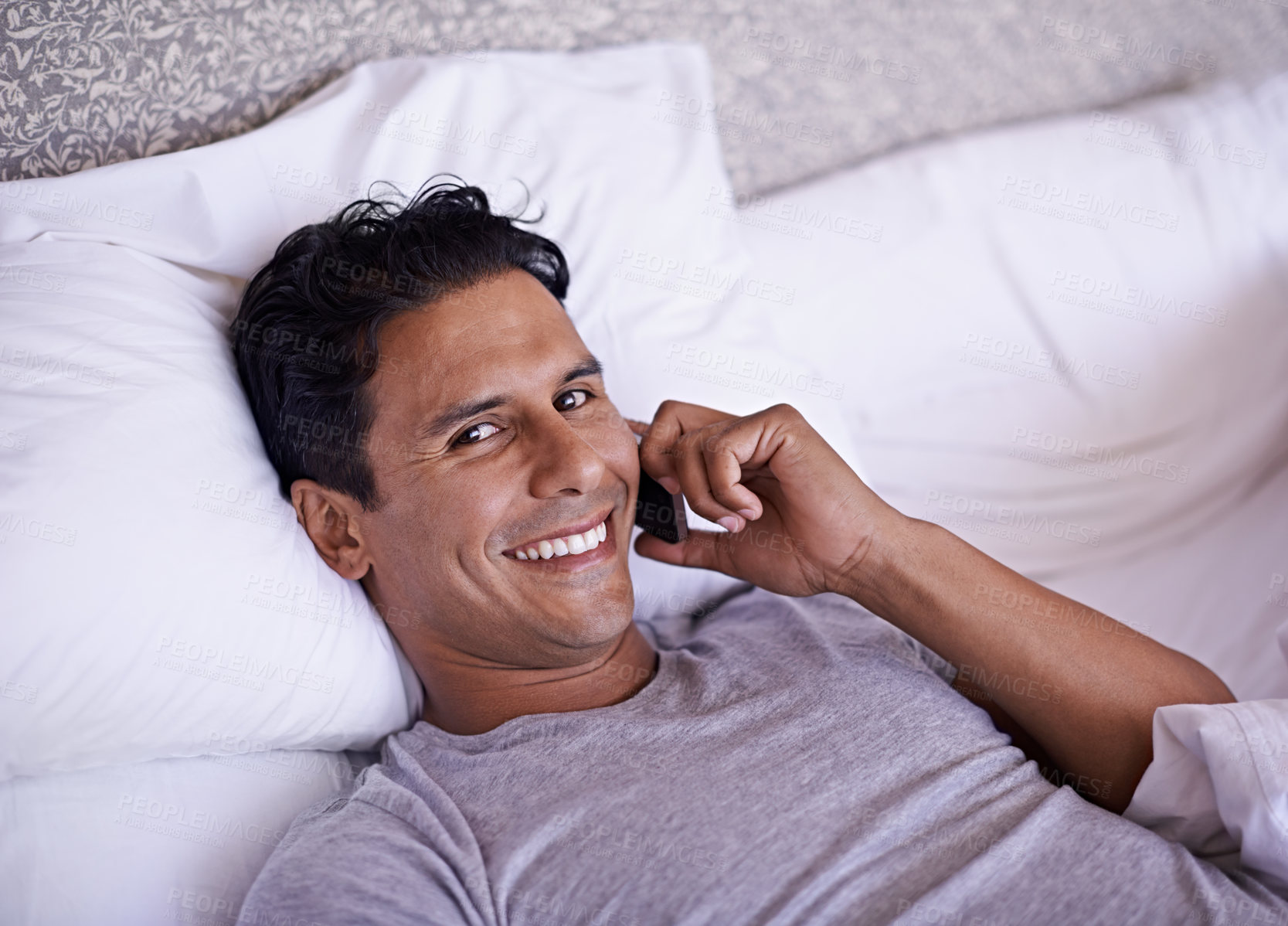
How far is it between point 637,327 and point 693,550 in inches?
16.5

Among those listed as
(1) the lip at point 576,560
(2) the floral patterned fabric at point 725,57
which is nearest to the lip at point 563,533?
(1) the lip at point 576,560

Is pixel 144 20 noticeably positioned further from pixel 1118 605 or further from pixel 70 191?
pixel 1118 605

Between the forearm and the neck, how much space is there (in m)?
0.40

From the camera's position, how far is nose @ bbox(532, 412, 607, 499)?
1.21 meters

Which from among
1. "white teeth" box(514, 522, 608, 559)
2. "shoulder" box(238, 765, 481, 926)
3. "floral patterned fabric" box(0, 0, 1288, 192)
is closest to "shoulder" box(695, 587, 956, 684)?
"white teeth" box(514, 522, 608, 559)

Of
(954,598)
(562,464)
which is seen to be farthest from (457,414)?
(954,598)

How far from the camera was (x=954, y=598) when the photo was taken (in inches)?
52.0

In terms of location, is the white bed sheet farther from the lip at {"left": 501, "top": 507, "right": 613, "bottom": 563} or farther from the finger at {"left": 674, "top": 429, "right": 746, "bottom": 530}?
the finger at {"left": 674, "top": 429, "right": 746, "bottom": 530}

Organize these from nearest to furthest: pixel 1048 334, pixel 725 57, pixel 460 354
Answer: pixel 460 354 < pixel 1048 334 < pixel 725 57

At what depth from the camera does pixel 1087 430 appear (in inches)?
74.6

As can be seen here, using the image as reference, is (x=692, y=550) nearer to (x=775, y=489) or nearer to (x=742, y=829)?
(x=775, y=489)

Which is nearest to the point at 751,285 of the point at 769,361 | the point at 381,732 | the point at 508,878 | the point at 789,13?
the point at 769,361

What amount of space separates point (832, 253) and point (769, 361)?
1.13 feet

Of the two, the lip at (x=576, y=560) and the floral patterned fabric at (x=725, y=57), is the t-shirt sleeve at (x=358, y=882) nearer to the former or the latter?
the lip at (x=576, y=560)
